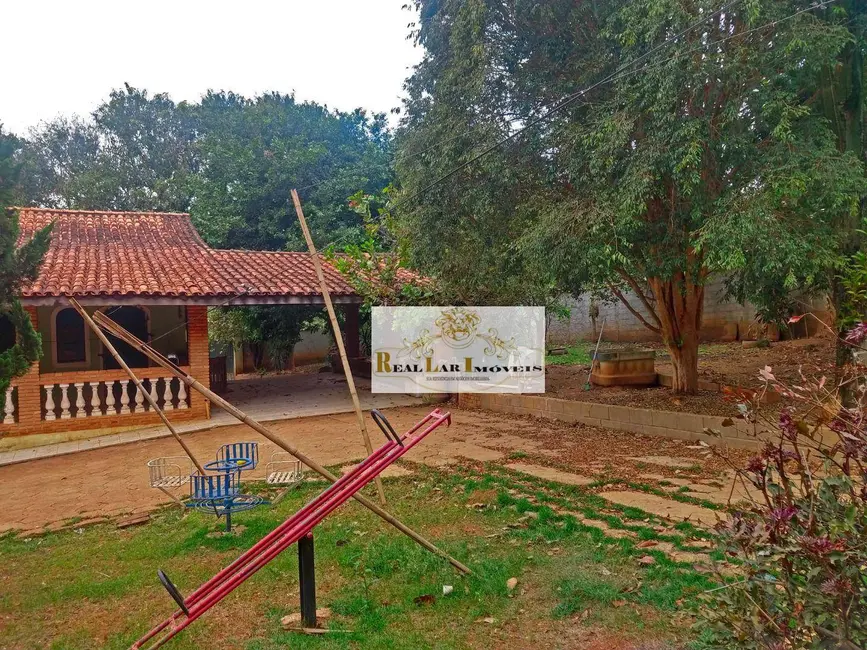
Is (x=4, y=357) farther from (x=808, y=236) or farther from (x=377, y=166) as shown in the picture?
(x=377, y=166)

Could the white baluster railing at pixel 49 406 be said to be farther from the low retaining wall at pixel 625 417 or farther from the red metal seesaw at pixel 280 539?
the red metal seesaw at pixel 280 539

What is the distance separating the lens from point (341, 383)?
14.8m

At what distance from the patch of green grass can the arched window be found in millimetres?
10848

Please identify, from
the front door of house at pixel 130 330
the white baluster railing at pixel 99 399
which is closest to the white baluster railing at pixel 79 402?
the white baluster railing at pixel 99 399

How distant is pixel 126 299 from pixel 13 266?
5.30 m

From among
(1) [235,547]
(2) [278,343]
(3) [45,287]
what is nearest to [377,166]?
(2) [278,343]

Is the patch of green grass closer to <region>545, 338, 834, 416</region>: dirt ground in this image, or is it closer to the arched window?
<region>545, 338, 834, 416</region>: dirt ground

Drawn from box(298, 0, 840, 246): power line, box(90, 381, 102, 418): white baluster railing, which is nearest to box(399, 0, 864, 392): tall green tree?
box(298, 0, 840, 246): power line

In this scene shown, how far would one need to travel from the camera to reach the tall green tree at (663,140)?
18.6 feet

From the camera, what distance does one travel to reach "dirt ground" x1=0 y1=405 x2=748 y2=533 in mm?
6047

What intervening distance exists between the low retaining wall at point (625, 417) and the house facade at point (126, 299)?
3.94m

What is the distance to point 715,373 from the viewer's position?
10859 mm

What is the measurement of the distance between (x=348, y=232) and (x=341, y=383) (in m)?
4.33

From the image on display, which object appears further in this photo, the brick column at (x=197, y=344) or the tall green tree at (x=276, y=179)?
the tall green tree at (x=276, y=179)
